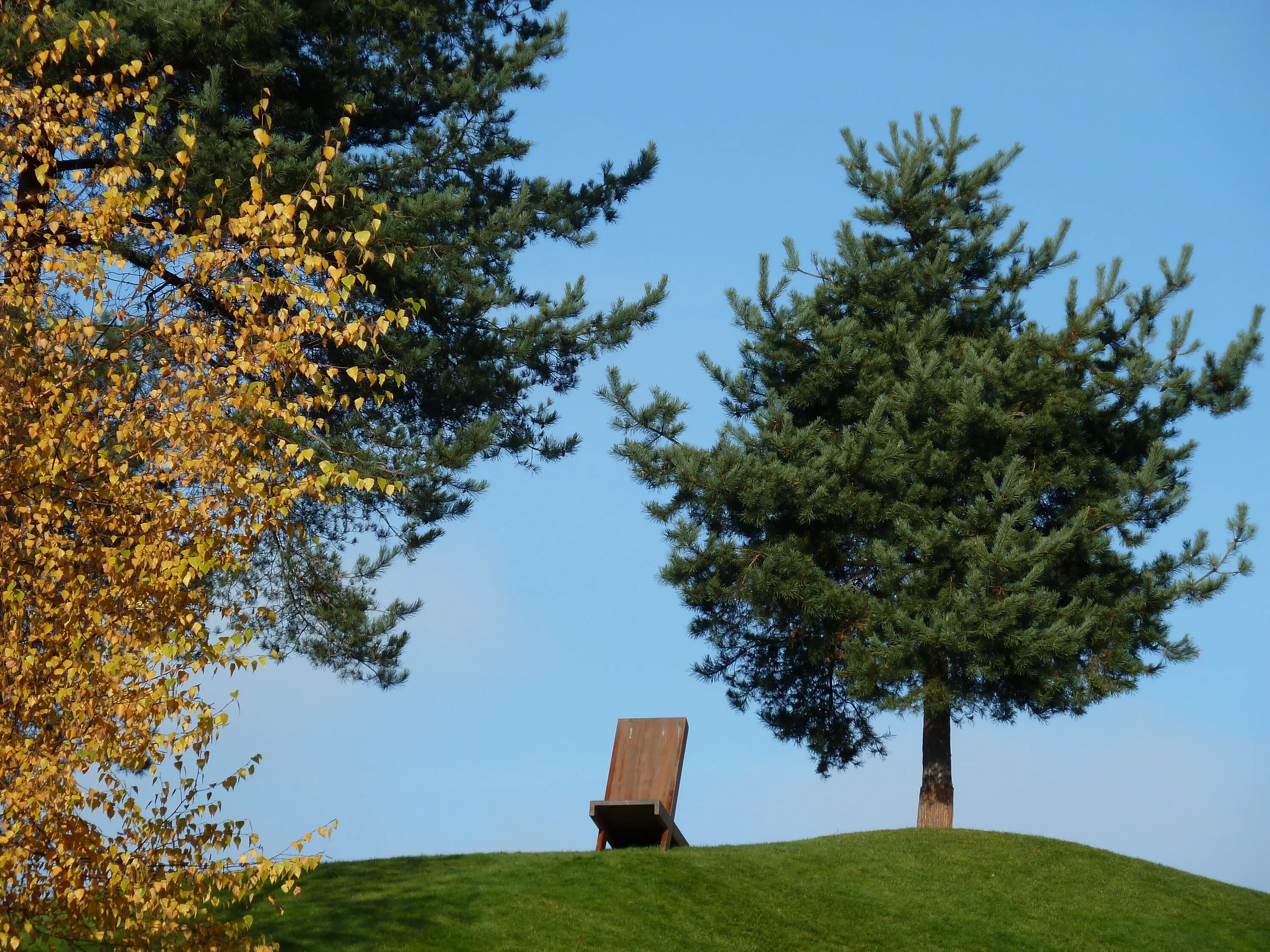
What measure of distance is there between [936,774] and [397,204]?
11.9m

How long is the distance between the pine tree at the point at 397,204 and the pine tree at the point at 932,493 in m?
2.79

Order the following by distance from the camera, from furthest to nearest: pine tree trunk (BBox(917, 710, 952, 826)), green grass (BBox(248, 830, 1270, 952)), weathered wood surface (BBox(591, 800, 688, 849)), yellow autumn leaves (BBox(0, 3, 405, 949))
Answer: pine tree trunk (BBox(917, 710, 952, 826)), weathered wood surface (BBox(591, 800, 688, 849)), green grass (BBox(248, 830, 1270, 952)), yellow autumn leaves (BBox(0, 3, 405, 949))

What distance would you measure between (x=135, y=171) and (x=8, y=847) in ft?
15.2

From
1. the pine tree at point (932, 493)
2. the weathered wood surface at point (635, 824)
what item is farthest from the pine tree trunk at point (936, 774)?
the weathered wood surface at point (635, 824)

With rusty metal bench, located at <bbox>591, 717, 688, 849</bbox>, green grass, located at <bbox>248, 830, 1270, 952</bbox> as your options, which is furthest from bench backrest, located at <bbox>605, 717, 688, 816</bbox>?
green grass, located at <bbox>248, 830, 1270, 952</bbox>

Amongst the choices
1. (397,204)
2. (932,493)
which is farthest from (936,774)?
(397,204)

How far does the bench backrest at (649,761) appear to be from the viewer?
48.2ft

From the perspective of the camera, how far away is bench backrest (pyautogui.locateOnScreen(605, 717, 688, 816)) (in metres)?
14.7

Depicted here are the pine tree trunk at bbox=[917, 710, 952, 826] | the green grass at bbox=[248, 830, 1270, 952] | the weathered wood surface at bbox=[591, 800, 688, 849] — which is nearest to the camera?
the green grass at bbox=[248, 830, 1270, 952]

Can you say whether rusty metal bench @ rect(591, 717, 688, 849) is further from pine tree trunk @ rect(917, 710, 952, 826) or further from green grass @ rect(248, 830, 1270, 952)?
pine tree trunk @ rect(917, 710, 952, 826)

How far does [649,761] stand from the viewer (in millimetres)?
14867

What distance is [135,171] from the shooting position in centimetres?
830

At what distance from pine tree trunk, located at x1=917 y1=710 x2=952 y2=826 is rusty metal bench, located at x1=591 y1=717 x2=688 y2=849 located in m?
5.07

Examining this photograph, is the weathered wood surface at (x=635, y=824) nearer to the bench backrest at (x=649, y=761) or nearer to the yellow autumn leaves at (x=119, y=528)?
the bench backrest at (x=649, y=761)
